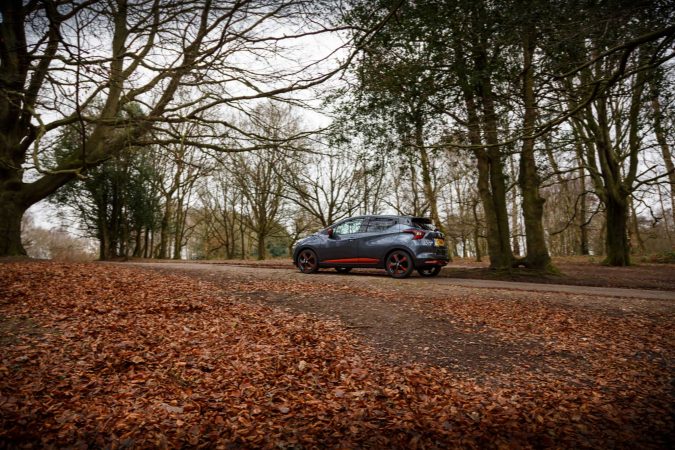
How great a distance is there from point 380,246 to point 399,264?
757mm

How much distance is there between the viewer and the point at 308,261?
11.4m

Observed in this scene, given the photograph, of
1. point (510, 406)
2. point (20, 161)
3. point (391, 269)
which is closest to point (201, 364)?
point (510, 406)

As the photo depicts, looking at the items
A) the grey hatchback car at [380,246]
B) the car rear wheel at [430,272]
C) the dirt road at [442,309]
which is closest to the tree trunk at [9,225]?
the dirt road at [442,309]

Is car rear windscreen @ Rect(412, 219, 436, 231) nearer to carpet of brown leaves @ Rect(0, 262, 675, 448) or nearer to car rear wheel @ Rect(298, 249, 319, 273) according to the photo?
car rear wheel @ Rect(298, 249, 319, 273)

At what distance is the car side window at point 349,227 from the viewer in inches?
430

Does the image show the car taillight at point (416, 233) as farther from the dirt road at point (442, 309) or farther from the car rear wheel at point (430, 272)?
the dirt road at point (442, 309)

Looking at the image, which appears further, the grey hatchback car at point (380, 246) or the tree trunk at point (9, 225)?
the tree trunk at point (9, 225)

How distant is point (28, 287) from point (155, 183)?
67.1 feet

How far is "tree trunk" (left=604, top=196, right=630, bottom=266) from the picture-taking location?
15.9 m

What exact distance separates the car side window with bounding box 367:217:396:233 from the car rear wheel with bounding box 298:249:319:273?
2.04m

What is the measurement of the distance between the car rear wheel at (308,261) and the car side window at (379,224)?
6.69ft

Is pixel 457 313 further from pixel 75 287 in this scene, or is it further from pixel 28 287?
pixel 28 287

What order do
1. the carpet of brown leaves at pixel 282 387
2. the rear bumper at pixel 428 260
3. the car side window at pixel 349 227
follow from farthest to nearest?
the car side window at pixel 349 227 → the rear bumper at pixel 428 260 → the carpet of brown leaves at pixel 282 387

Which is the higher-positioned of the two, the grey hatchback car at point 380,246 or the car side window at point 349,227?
the car side window at point 349,227
